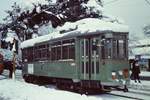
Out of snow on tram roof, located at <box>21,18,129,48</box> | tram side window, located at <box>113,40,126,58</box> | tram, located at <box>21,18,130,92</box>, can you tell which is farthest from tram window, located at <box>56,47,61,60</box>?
tram side window, located at <box>113,40,126,58</box>

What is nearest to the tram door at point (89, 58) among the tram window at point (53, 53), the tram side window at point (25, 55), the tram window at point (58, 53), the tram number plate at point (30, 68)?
the tram window at point (58, 53)

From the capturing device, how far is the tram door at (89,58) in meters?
18.1

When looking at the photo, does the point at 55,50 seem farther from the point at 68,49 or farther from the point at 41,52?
the point at 41,52

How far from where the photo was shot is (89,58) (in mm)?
18469

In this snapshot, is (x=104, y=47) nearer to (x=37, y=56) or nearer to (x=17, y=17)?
(x=37, y=56)

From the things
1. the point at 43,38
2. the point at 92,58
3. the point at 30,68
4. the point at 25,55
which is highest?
the point at 43,38

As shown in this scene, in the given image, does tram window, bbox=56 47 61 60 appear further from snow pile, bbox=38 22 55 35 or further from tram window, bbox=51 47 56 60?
snow pile, bbox=38 22 55 35

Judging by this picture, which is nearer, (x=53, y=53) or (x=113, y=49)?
(x=113, y=49)

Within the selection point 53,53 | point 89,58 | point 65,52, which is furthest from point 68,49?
point 53,53

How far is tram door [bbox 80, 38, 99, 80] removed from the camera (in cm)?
1812

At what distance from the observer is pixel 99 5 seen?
46562mm

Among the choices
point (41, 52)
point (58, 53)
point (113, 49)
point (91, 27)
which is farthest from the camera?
point (41, 52)

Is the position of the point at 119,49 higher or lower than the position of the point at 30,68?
higher

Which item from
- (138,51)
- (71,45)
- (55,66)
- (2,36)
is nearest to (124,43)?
(71,45)
